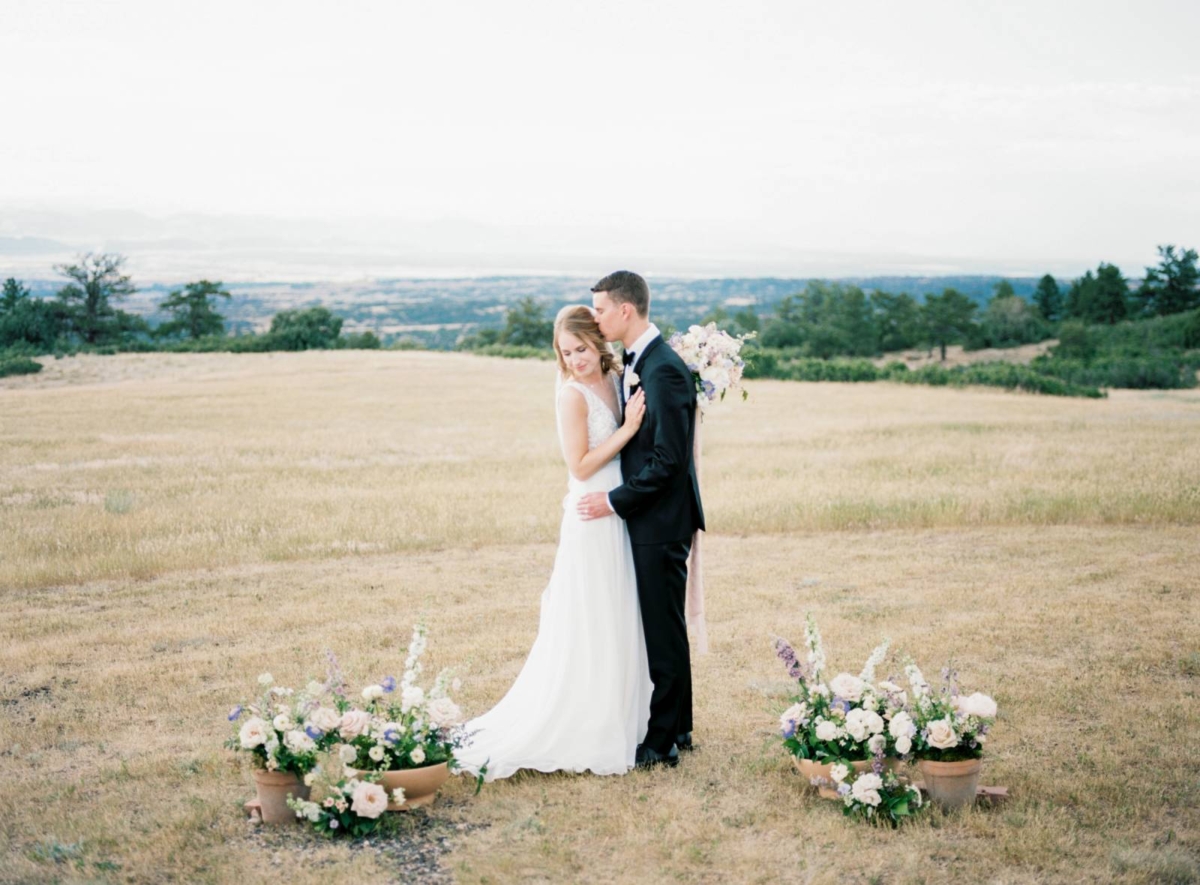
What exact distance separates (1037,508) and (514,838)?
45.4ft

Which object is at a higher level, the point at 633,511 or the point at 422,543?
the point at 633,511

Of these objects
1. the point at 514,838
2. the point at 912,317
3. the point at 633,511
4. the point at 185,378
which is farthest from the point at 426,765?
the point at 912,317

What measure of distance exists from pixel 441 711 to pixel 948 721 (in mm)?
2968

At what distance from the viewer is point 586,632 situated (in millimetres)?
7055

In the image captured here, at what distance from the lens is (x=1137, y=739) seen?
25.6ft

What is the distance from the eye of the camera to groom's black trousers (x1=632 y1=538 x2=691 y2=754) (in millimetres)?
7055

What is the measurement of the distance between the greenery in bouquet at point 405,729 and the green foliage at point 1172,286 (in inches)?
3636

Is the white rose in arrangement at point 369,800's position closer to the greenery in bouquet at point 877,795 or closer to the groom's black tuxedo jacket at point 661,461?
the groom's black tuxedo jacket at point 661,461

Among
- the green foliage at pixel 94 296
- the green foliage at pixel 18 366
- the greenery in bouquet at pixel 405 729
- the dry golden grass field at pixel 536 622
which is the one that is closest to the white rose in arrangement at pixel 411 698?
the greenery in bouquet at pixel 405 729

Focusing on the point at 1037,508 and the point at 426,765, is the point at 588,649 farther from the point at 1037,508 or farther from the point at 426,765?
the point at 1037,508

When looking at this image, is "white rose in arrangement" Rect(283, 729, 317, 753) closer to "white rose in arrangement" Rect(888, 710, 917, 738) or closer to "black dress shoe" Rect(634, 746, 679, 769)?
"black dress shoe" Rect(634, 746, 679, 769)

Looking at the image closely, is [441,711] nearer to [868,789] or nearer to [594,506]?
[594,506]

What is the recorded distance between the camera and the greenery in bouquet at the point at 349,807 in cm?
600

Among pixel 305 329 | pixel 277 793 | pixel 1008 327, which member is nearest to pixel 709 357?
pixel 277 793
